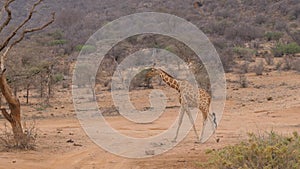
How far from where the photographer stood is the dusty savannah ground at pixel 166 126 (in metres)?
8.52

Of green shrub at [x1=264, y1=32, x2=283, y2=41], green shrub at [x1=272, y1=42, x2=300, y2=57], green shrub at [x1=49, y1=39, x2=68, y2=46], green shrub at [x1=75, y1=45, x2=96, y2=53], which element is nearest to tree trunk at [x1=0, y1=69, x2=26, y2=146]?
green shrub at [x1=75, y1=45, x2=96, y2=53]

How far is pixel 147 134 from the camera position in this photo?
11.6 m

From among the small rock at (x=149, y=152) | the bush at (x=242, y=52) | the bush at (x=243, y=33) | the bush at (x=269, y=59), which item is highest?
the bush at (x=243, y=33)

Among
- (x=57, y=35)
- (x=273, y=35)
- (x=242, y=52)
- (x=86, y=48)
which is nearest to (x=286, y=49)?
(x=242, y=52)

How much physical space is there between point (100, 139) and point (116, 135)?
692 millimetres

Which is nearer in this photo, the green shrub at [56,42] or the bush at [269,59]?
the bush at [269,59]

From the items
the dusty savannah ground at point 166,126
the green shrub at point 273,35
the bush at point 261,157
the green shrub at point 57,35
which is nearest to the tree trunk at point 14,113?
the dusty savannah ground at point 166,126

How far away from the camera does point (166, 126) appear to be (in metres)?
13.0

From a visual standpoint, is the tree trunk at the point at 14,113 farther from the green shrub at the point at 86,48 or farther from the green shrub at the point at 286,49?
the green shrub at the point at 286,49

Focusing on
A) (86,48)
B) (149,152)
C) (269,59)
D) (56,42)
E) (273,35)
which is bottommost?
(149,152)

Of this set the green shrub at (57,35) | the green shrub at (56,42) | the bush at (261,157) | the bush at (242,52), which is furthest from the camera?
the green shrub at (57,35)

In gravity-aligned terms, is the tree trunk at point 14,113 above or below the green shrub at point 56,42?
below

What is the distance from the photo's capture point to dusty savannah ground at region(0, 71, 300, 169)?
8.52m

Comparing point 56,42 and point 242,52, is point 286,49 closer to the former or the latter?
point 242,52
